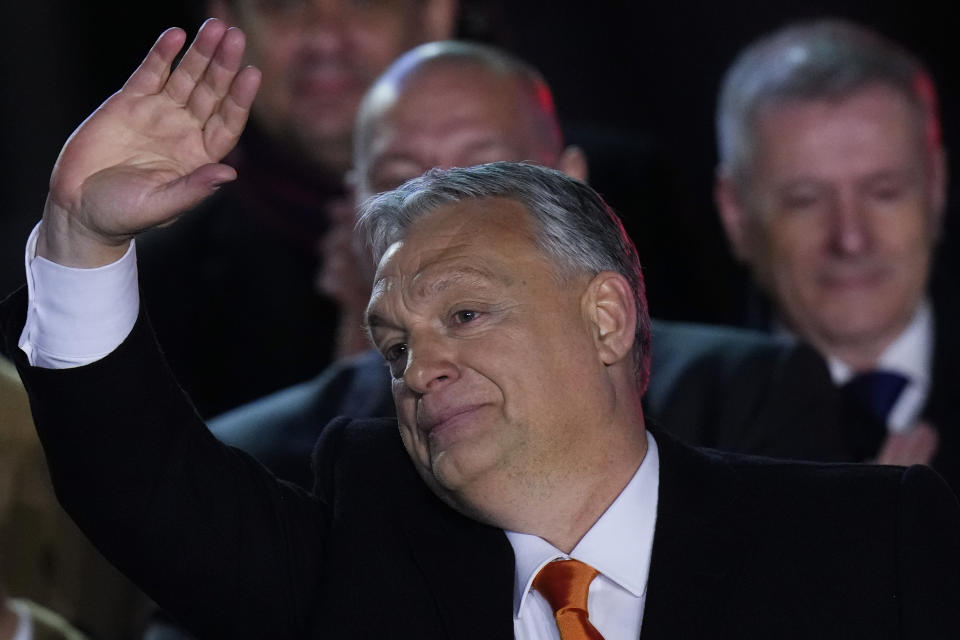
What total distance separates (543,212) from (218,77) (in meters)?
0.37

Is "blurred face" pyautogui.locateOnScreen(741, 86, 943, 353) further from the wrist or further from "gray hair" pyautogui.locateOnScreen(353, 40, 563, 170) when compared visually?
the wrist

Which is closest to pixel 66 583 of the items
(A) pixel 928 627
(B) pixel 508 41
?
(A) pixel 928 627

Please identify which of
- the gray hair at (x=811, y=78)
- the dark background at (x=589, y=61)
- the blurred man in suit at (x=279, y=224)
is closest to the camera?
the gray hair at (x=811, y=78)

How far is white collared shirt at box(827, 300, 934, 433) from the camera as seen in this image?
289 cm

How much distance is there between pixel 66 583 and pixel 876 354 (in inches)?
56.8

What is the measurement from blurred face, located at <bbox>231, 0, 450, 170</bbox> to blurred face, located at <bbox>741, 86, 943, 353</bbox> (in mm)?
836

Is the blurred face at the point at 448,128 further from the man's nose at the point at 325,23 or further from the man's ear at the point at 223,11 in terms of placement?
→ the man's ear at the point at 223,11

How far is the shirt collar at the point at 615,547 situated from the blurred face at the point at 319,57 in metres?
1.75

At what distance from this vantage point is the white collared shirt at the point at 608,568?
1.73m

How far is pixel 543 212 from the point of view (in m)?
1.78

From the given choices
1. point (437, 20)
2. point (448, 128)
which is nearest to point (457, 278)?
point (448, 128)

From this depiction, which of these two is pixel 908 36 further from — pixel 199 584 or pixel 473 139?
pixel 199 584

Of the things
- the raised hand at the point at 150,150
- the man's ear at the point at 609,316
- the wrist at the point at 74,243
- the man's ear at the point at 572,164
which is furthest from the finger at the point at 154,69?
the man's ear at the point at 572,164

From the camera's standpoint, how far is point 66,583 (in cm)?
253
